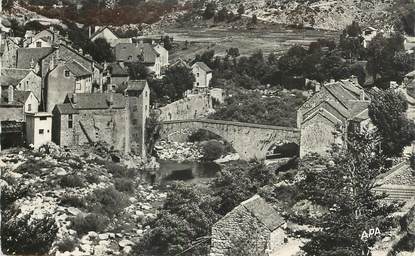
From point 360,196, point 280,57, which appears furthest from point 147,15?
point 360,196

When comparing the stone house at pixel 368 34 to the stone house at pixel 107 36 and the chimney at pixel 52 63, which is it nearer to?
the stone house at pixel 107 36

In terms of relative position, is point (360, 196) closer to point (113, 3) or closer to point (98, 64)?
point (113, 3)

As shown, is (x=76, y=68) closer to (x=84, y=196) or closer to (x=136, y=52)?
(x=136, y=52)

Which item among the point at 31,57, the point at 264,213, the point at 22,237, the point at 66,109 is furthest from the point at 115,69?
the point at 22,237

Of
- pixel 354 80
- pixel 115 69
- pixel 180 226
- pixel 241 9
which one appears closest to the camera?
pixel 180 226

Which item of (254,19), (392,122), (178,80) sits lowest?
(392,122)

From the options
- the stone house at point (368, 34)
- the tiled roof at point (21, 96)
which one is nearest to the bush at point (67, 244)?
the tiled roof at point (21, 96)

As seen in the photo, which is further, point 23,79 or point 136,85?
point 136,85
